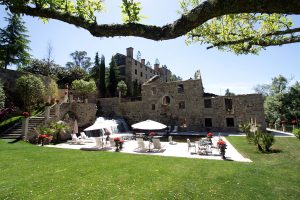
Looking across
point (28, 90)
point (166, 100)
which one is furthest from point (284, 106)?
point (28, 90)

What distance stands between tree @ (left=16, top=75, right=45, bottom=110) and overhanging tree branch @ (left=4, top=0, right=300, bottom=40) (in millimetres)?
21520

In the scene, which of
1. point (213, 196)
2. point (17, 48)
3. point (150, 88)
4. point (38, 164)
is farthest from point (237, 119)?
point (17, 48)

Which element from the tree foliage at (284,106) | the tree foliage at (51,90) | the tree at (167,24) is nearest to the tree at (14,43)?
the tree foliage at (51,90)

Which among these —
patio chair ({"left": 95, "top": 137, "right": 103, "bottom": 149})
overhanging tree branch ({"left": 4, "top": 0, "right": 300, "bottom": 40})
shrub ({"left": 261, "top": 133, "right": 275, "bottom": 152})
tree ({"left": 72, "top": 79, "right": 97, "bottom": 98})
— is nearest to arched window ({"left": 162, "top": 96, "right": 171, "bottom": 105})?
tree ({"left": 72, "top": 79, "right": 97, "bottom": 98})

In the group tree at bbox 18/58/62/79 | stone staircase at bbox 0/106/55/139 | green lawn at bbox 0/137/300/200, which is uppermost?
tree at bbox 18/58/62/79

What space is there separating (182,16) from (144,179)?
20.3ft

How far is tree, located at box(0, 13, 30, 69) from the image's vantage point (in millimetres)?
25969

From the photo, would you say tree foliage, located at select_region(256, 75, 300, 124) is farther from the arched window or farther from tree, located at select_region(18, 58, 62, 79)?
tree, located at select_region(18, 58, 62, 79)

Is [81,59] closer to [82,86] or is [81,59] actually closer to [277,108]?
[82,86]

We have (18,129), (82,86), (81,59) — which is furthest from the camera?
(81,59)

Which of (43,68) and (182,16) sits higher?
(43,68)

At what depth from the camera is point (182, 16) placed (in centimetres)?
279

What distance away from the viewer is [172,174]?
25.7 feet

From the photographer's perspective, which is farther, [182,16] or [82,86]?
[82,86]
